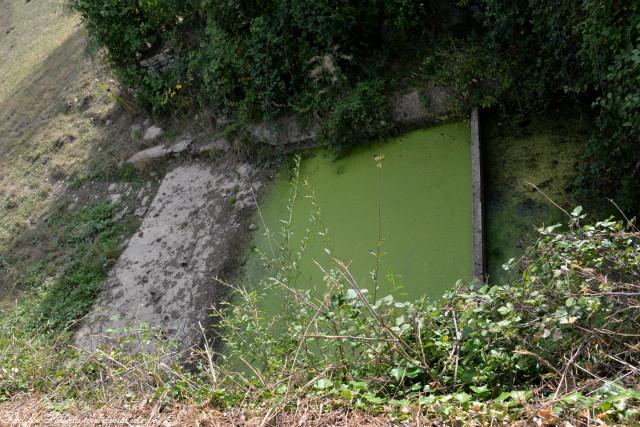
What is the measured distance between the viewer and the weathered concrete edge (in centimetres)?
396

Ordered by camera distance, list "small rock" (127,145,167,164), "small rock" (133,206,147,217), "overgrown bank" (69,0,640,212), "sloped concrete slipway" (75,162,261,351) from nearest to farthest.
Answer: "overgrown bank" (69,0,640,212)
"sloped concrete slipway" (75,162,261,351)
"small rock" (133,206,147,217)
"small rock" (127,145,167,164)

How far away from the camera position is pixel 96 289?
577 cm

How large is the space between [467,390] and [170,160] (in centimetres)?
545

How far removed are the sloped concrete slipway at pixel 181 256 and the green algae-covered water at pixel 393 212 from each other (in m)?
0.37

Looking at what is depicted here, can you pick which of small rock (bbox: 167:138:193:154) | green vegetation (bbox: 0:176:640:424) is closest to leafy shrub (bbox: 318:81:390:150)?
small rock (bbox: 167:138:193:154)

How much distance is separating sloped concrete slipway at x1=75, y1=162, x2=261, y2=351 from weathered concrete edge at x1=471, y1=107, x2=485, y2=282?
2299mm

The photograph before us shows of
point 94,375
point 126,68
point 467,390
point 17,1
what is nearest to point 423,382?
point 467,390

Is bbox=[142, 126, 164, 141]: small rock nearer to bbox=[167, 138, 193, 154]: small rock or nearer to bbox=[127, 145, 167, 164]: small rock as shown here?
bbox=[127, 145, 167, 164]: small rock

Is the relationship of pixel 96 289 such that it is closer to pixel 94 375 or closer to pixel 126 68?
pixel 94 375

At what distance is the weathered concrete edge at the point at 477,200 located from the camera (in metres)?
3.96

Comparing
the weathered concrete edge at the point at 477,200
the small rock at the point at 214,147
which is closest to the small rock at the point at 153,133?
the small rock at the point at 214,147

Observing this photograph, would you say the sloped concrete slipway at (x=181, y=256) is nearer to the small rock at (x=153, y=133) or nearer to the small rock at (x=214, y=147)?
the small rock at (x=214, y=147)

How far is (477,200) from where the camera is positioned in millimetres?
4344

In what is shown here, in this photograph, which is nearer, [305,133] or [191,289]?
[191,289]
